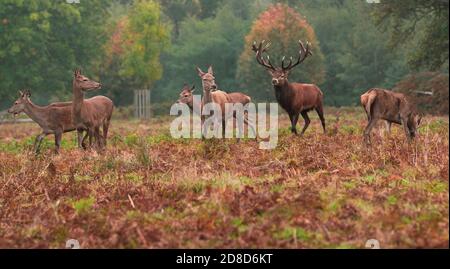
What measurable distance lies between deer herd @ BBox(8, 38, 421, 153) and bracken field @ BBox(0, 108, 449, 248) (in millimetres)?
1638

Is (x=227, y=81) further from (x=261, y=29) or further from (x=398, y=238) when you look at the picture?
(x=398, y=238)

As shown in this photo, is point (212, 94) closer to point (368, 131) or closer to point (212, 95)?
point (212, 95)

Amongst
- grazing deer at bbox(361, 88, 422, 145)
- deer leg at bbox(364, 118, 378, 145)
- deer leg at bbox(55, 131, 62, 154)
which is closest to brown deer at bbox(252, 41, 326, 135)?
grazing deer at bbox(361, 88, 422, 145)

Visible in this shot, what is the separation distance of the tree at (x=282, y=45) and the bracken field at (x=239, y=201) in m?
35.7

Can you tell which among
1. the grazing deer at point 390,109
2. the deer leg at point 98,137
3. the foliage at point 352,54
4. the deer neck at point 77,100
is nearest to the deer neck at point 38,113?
the deer neck at point 77,100

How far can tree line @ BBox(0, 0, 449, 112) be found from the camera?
44125mm

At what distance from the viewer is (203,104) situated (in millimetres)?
18719

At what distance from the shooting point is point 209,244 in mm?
7746

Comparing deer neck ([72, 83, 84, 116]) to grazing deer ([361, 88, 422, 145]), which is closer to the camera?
grazing deer ([361, 88, 422, 145])

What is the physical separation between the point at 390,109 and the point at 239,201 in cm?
Result: 741

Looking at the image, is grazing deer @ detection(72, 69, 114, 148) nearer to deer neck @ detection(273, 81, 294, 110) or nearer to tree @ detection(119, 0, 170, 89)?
deer neck @ detection(273, 81, 294, 110)

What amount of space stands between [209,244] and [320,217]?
130 centimetres
